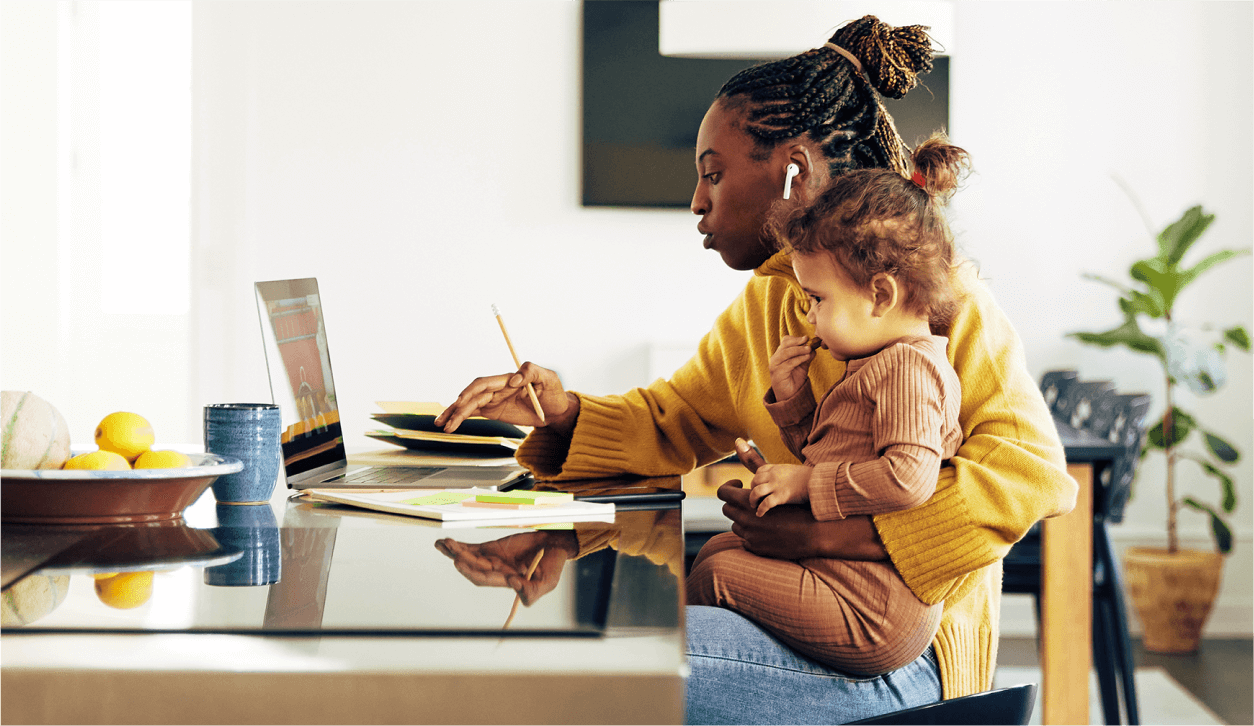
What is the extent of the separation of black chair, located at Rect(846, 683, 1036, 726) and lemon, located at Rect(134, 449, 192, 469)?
64cm

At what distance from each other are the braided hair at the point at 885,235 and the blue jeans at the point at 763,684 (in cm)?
37

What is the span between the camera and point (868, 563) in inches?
36.9

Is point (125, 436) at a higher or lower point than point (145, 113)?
lower

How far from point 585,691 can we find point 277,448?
65 cm

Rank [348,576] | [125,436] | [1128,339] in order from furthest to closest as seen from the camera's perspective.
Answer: [1128,339] → [125,436] → [348,576]

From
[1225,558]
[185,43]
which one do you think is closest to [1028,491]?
[1225,558]

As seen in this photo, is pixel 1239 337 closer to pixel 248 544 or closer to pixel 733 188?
pixel 733 188

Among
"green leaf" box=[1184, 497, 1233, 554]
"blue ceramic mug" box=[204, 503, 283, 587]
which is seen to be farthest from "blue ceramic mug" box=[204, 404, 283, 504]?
"green leaf" box=[1184, 497, 1233, 554]

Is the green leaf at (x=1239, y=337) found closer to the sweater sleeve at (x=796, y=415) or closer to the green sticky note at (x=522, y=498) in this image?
the sweater sleeve at (x=796, y=415)

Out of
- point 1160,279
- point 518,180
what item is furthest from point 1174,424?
point 518,180

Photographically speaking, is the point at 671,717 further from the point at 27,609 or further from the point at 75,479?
the point at 75,479

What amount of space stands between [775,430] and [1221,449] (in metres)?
2.46

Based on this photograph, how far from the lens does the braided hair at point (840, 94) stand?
1210 mm

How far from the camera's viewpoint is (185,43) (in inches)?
131
